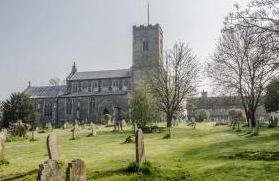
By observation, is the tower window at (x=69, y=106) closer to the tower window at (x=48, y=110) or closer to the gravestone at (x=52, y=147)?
the tower window at (x=48, y=110)

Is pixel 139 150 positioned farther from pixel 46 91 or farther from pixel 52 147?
pixel 46 91

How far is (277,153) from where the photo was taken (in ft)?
48.4

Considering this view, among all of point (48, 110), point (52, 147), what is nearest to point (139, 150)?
point (52, 147)

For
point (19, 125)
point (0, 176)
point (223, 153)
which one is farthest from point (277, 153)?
point (19, 125)

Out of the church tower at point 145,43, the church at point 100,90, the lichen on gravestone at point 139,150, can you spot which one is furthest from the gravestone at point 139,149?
the church tower at point 145,43

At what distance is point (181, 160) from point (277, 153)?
11.9 feet

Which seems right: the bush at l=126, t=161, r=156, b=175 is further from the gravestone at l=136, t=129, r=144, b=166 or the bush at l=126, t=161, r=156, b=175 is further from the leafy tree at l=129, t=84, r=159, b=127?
the leafy tree at l=129, t=84, r=159, b=127

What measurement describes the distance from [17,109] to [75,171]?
1729 inches

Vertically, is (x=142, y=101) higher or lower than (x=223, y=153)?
higher

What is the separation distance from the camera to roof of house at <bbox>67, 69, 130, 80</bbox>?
270 ft

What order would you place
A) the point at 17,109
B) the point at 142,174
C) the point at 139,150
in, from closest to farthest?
1. the point at 142,174
2. the point at 139,150
3. the point at 17,109

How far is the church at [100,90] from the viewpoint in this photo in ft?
257

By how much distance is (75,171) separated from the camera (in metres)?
7.36

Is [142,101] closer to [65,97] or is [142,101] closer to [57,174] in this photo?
[57,174]
